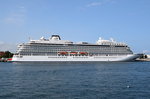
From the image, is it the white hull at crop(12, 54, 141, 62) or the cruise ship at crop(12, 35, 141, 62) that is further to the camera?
the cruise ship at crop(12, 35, 141, 62)

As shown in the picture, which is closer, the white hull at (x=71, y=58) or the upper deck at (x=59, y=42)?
the white hull at (x=71, y=58)

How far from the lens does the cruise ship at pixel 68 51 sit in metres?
88.6

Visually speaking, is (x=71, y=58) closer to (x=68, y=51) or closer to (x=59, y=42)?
(x=68, y=51)

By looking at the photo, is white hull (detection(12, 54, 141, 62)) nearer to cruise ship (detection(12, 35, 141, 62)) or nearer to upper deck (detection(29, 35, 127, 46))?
cruise ship (detection(12, 35, 141, 62))

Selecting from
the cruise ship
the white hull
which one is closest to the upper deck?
the cruise ship

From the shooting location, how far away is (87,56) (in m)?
90.9

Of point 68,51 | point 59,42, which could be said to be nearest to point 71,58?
point 68,51

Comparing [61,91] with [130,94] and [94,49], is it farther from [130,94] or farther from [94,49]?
[94,49]

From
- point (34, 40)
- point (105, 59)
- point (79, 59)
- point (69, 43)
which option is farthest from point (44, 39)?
point (105, 59)

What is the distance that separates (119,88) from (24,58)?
67.0 metres

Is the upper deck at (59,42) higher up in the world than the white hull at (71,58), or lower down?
higher up

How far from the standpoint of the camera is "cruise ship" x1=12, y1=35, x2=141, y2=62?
88.6m

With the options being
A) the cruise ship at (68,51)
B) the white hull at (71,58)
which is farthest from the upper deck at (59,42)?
the white hull at (71,58)

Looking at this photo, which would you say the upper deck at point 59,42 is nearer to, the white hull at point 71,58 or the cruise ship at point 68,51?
the cruise ship at point 68,51
